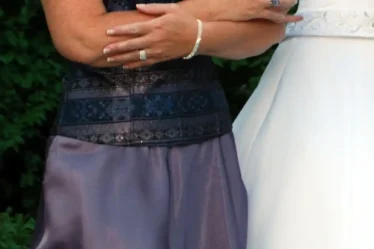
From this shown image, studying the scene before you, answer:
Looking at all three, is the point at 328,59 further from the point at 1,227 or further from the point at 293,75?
the point at 1,227

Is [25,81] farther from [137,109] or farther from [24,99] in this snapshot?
[137,109]

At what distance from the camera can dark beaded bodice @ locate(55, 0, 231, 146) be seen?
5.22ft

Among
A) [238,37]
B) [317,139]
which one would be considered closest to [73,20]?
[238,37]

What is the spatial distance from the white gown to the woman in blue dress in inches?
2.9

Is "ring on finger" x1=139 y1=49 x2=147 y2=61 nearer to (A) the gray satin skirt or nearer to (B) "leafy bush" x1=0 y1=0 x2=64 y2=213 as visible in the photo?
(A) the gray satin skirt

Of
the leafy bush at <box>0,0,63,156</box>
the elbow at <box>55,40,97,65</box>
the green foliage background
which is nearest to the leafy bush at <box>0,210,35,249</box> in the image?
the green foliage background

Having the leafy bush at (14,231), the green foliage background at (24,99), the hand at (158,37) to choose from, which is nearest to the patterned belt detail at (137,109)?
the hand at (158,37)

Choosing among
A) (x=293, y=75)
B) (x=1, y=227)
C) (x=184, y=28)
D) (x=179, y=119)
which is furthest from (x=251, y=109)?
(x=1, y=227)

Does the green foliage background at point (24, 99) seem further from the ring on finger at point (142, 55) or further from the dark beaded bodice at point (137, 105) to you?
the ring on finger at point (142, 55)

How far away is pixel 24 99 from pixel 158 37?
1678 millimetres

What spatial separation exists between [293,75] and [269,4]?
24 cm

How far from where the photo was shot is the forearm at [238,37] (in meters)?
1.51

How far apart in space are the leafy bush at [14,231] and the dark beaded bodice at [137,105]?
3.81 ft

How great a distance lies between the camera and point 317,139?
1658 millimetres
